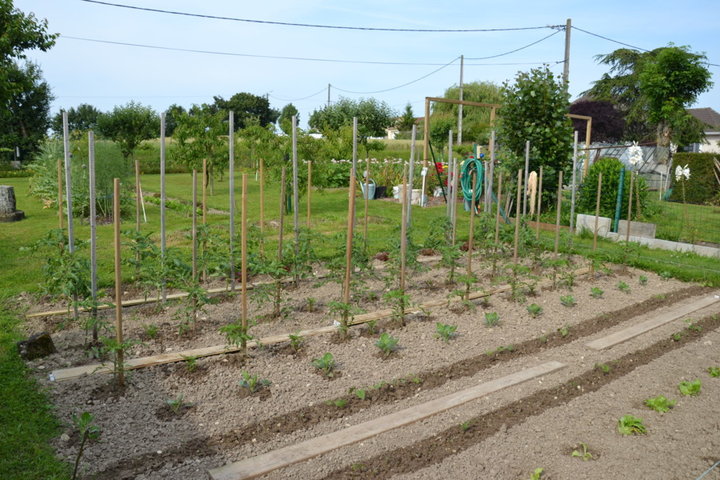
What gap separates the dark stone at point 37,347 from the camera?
4094 millimetres

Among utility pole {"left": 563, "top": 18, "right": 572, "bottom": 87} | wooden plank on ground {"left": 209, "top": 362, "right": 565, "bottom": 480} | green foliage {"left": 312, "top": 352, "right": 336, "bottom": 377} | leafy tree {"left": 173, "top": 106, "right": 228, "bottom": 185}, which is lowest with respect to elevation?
wooden plank on ground {"left": 209, "top": 362, "right": 565, "bottom": 480}

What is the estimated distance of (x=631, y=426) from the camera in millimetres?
3217

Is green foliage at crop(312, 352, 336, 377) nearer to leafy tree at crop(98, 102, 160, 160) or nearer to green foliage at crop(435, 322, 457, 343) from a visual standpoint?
green foliage at crop(435, 322, 457, 343)

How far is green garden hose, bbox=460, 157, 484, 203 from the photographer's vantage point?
1112 centimetres

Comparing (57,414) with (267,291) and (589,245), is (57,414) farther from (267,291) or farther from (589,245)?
(589,245)

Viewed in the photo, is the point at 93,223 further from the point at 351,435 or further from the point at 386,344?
the point at 351,435

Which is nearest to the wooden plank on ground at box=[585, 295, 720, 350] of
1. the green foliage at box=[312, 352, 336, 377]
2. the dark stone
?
the green foliage at box=[312, 352, 336, 377]

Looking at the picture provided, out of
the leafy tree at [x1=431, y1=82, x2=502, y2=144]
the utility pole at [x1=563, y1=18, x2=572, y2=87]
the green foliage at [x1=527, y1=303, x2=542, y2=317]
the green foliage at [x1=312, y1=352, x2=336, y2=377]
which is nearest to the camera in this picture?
the green foliage at [x1=312, y1=352, x2=336, y2=377]

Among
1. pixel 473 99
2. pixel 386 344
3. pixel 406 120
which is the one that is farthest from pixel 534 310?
pixel 473 99

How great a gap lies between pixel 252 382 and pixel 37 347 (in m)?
1.80

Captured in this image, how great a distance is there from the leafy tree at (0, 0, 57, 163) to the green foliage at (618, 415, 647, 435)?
Answer: 14.7 meters

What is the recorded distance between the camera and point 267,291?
4.81m

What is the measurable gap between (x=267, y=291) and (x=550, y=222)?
7.48 metres

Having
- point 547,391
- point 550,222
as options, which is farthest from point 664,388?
point 550,222
